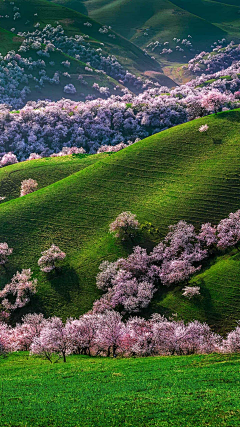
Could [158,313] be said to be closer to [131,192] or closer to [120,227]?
[120,227]

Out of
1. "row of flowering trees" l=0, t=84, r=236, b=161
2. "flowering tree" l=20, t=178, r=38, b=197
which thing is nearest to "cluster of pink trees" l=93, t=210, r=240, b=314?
"flowering tree" l=20, t=178, r=38, b=197

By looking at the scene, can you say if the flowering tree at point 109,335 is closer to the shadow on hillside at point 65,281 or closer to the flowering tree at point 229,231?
the shadow on hillside at point 65,281

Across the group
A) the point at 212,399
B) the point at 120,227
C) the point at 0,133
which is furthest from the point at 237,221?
the point at 0,133

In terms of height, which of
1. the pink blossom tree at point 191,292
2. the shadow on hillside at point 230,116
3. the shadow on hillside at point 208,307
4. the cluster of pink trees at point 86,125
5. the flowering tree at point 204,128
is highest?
the cluster of pink trees at point 86,125

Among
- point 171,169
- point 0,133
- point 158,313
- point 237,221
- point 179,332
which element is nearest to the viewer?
point 179,332

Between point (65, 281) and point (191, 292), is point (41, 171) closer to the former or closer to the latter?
point (65, 281)

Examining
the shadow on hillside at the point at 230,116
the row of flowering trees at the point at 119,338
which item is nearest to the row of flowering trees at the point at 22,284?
the row of flowering trees at the point at 119,338
